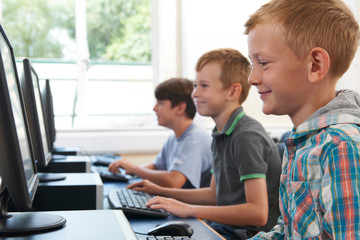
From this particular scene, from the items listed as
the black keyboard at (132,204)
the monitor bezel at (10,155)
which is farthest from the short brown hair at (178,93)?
the monitor bezel at (10,155)

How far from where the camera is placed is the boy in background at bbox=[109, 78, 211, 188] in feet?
7.06

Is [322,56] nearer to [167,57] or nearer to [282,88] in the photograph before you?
[282,88]

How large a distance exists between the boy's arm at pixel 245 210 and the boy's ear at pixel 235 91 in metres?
0.48

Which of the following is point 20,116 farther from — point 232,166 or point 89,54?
point 89,54

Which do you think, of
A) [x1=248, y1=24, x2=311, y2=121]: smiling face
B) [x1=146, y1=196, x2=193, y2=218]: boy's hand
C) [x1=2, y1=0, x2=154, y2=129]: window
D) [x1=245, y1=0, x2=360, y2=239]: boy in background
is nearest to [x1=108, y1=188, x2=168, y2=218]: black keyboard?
[x1=146, y1=196, x2=193, y2=218]: boy's hand

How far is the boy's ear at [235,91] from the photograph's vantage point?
1.88 meters

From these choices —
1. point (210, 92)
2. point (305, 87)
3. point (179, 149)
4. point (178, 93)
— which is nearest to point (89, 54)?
point (178, 93)

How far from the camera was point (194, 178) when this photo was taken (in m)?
2.16

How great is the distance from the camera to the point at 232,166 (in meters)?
1.65

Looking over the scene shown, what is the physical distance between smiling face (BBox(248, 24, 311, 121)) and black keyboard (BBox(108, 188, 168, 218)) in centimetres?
53

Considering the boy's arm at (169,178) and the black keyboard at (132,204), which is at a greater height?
the black keyboard at (132,204)

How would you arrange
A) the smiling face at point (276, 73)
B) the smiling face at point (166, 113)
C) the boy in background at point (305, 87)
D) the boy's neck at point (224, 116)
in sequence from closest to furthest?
the boy in background at point (305, 87), the smiling face at point (276, 73), the boy's neck at point (224, 116), the smiling face at point (166, 113)

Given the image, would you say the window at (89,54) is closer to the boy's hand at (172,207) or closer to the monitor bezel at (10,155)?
the boy's hand at (172,207)

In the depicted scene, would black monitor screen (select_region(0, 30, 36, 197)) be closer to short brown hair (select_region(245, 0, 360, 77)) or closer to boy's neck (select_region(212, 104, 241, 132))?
short brown hair (select_region(245, 0, 360, 77))
